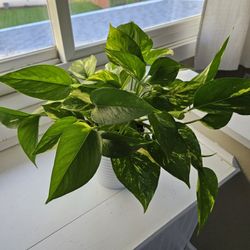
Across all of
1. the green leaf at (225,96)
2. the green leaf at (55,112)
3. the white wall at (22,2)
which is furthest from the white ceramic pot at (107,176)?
the white wall at (22,2)

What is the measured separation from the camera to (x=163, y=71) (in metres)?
0.45

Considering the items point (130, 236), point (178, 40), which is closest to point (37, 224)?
point (130, 236)

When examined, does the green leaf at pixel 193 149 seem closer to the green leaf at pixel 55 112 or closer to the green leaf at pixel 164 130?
the green leaf at pixel 164 130

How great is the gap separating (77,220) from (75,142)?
0.30 meters

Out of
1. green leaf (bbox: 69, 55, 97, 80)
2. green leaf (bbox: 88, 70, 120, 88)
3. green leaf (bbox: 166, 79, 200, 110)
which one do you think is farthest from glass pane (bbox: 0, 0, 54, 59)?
green leaf (bbox: 166, 79, 200, 110)

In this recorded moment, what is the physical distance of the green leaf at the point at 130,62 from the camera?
40 centimetres

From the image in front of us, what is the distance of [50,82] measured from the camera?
16.0 inches

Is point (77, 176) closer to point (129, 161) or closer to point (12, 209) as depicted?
point (129, 161)

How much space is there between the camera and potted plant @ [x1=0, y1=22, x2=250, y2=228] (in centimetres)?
33

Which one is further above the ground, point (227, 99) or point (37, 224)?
point (227, 99)

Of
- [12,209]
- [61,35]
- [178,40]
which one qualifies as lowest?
[12,209]

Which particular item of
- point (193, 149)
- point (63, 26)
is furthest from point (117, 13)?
point (193, 149)

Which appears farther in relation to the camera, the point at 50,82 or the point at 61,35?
the point at 61,35

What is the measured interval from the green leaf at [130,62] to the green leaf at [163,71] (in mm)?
29
